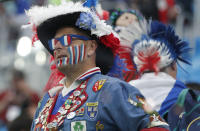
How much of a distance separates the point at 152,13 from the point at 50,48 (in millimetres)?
5346

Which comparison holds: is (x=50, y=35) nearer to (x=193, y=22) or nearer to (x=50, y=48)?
(x=50, y=48)

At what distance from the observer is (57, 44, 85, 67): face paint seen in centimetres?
377

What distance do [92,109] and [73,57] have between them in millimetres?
479

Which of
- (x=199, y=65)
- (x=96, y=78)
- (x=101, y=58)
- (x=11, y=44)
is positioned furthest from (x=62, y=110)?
(x=11, y=44)

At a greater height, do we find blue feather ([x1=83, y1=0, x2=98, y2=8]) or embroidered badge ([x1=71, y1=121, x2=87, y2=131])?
blue feather ([x1=83, y1=0, x2=98, y2=8])

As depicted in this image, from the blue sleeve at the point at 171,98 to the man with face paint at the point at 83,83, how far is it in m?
0.78

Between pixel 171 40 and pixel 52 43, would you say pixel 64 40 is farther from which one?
pixel 171 40

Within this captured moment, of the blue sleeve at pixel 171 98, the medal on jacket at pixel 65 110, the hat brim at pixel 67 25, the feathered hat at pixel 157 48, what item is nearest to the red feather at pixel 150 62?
the feathered hat at pixel 157 48

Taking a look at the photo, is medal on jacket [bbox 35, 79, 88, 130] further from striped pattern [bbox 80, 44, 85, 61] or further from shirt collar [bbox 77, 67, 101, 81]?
striped pattern [bbox 80, 44, 85, 61]

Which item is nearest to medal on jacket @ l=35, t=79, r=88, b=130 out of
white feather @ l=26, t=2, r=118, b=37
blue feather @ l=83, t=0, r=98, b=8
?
white feather @ l=26, t=2, r=118, b=37

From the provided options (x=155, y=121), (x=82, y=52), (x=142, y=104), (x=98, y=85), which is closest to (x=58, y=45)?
(x=82, y=52)

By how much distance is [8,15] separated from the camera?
39.5 feet

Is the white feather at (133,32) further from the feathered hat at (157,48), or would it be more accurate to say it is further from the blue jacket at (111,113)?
the blue jacket at (111,113)

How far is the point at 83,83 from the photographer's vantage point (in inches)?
149
